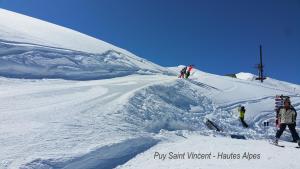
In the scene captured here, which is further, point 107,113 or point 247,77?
point 247,77

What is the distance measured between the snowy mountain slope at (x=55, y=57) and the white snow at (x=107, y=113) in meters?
0.07

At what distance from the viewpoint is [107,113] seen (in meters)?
12.8

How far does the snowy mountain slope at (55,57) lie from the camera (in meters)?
20.9

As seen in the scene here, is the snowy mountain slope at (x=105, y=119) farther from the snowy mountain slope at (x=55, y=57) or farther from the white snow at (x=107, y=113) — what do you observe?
the snowy mountain slope at (x=55, y=57)

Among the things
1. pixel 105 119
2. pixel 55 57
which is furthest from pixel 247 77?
pixel 105 119

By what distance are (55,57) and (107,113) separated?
39.0 ft

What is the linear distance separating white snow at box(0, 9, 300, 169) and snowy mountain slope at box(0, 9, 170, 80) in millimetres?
69

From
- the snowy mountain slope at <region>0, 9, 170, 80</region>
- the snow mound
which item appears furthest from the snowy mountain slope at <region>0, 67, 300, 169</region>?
the snow mound

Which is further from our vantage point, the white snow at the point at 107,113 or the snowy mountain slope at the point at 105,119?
the white snow at the point at 107,113

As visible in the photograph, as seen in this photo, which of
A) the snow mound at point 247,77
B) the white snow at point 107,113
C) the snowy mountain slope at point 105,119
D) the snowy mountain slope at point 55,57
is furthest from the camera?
the snow mound at point 247,77

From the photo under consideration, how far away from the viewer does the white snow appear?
8.75 metres

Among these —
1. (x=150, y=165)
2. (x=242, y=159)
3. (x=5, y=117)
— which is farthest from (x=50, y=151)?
(x=242, y=159)

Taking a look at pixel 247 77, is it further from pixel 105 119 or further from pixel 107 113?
pixel 105 119

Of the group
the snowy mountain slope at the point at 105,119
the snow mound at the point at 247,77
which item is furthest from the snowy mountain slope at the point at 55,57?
the snow mound at the point at 247,77
